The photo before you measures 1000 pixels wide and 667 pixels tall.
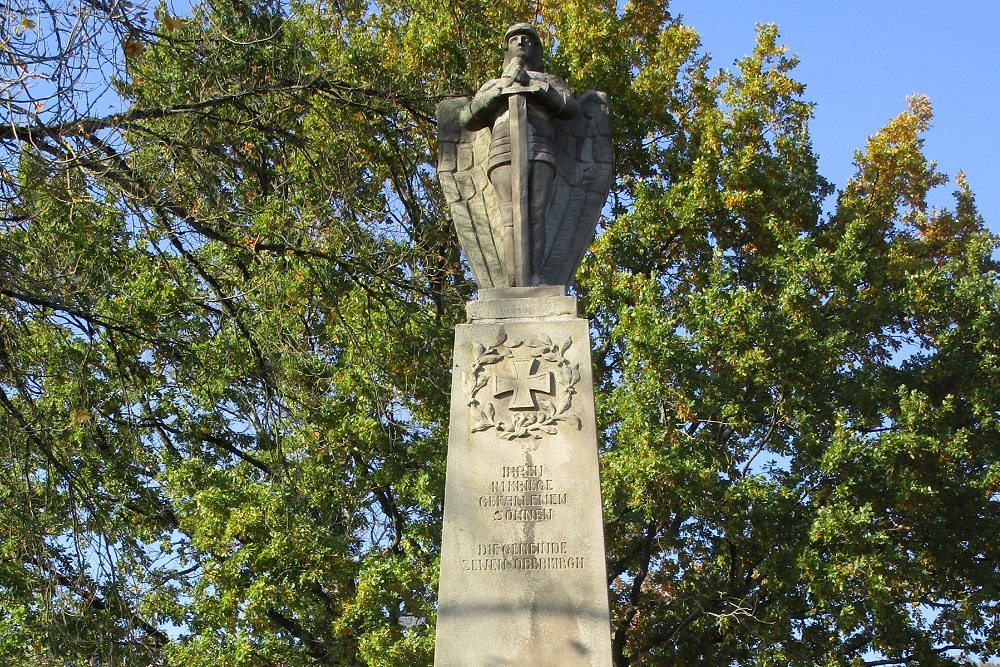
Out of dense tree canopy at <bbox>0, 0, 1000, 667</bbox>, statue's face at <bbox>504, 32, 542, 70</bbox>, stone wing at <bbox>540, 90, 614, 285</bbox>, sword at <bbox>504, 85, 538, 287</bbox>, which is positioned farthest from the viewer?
dense tree canopy at <bbox>0, 0, 1000, 667</bbox>

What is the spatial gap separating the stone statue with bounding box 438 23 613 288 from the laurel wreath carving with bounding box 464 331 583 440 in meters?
→ 0.45

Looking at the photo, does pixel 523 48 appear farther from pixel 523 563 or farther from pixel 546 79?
pixel 523 563

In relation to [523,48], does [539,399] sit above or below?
below

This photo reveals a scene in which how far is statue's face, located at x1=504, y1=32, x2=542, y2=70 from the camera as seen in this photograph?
6.60 metres

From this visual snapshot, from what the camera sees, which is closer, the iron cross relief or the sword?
the iron cross relief

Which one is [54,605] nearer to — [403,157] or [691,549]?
[403,157]

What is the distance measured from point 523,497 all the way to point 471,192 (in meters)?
2.01

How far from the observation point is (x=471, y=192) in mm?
6660

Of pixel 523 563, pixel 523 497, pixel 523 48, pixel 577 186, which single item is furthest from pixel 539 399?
pixel 523 48

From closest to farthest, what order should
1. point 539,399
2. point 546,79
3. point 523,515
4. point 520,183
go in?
1. point 523,515
2. point 539,399
3. point 520,183
4. point 546,79

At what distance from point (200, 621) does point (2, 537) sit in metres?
3.19

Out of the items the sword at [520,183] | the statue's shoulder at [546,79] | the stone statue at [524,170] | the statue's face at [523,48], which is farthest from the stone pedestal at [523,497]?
the statue's face at [523,48]

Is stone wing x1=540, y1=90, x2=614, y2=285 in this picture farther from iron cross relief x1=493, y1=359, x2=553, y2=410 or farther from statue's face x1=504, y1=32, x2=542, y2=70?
iron cross relief x1=493, y1=359, x2=553, y2=410

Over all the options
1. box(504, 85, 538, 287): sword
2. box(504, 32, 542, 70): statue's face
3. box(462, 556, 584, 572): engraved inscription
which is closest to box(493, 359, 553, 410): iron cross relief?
box(504, 85, 538, 287): sword
